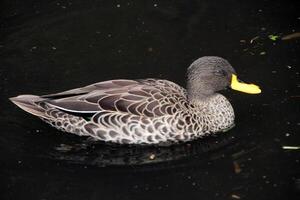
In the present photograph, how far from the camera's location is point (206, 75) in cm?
881

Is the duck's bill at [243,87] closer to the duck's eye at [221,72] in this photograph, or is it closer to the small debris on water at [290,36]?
the duck's eye at [221,72]

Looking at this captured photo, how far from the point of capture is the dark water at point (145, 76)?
7812mm

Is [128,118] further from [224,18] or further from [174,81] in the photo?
[224,18]

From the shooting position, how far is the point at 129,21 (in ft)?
36.3

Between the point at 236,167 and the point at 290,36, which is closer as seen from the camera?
the point at 236,167

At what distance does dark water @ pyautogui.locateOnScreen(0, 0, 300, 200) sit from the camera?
25.6 feet

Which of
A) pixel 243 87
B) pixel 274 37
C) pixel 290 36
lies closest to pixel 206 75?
pixel 243 87

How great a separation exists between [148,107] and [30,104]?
4.96 ft

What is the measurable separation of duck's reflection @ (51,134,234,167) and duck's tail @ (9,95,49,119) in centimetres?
58

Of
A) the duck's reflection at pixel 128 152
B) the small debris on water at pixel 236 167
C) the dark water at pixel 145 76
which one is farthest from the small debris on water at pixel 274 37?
the small debris on water at pixel 236 167

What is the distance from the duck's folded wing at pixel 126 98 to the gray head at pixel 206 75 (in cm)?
19

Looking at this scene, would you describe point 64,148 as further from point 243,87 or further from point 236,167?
point 243,87

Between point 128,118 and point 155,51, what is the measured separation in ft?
6.47

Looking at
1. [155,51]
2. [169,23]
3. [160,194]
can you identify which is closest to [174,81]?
[155,51]
